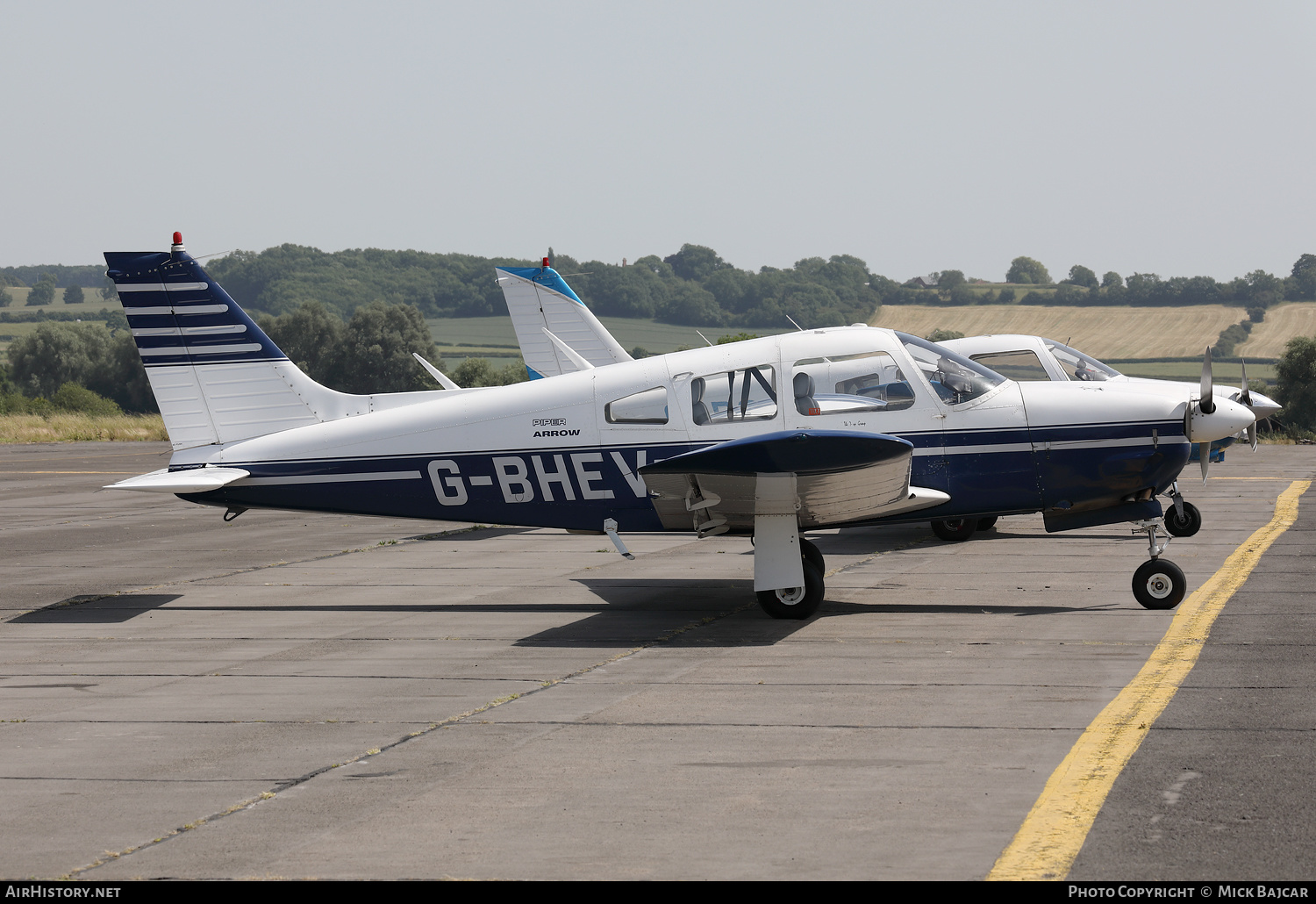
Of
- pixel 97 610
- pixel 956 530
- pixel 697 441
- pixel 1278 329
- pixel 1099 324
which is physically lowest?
pixel 956 530

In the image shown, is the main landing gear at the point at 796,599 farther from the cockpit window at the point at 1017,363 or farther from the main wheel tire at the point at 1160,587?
the cockpit window at the point at 1017,363

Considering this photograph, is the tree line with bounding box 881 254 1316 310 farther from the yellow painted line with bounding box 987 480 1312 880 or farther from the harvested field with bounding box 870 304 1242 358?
the yellow painted line with bounding box 987 480 1312 880

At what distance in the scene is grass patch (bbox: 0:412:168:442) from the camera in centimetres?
5062

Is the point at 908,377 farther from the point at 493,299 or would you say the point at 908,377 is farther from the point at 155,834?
the point at 493,299

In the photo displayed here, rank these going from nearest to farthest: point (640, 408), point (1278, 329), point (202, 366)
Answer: point (640, 408)
point (202, 366)
point (1278, 329)

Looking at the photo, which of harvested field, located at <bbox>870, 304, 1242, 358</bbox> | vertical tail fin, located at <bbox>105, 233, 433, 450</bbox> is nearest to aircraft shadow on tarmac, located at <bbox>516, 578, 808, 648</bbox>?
vertical tail fin, located at <bbox>105, 233, 433, 450</bbox>

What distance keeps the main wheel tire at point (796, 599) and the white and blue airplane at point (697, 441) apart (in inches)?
0.6

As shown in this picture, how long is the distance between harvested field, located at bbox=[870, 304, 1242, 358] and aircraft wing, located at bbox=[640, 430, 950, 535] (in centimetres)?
6408

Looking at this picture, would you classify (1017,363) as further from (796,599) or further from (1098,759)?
(1098,759)

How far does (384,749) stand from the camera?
649 cm

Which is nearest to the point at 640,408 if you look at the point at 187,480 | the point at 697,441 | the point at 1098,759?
the point at 697,441

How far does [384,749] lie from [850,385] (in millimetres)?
5396

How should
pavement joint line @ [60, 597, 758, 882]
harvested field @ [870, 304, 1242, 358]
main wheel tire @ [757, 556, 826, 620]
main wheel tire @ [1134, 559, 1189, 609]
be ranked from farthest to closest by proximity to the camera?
harvested field @ [870, 304, 1242, 358] < main wheel tire @ [757, 556, 826, 620] < main wheel tire @ [1134, 559, 1189, 609] < pavement joint line @ [60, 597, 758, 882]

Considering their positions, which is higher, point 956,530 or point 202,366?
point 202,366
